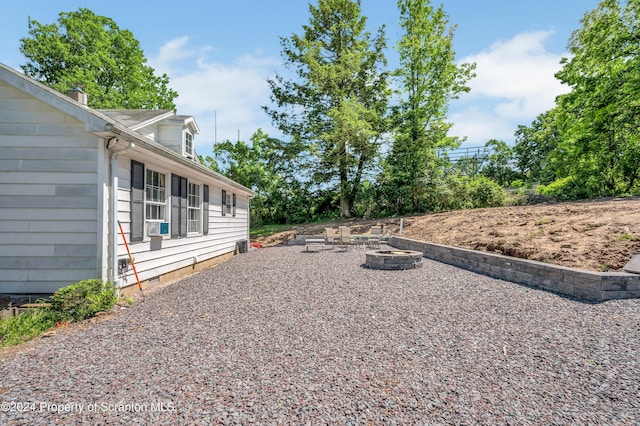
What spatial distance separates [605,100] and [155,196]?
18.4 meters

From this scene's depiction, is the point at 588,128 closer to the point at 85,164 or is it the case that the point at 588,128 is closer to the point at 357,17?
the point at 357,17

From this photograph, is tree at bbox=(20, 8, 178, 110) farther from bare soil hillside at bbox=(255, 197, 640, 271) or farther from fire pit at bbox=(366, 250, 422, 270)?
bare soil hillside at bbox=(255, 197, 640, 271)

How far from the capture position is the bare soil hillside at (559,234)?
19.0ft

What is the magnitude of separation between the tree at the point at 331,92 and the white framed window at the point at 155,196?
13242 mm

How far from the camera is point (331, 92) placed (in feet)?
65.0

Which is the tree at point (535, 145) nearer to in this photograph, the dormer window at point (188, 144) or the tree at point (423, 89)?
the tree at point (423, 89)

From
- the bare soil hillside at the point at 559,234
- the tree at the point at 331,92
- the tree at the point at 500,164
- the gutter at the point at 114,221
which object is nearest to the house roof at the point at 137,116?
the gutter at the point at 114,221

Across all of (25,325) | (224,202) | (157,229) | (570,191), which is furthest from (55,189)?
(570,191)

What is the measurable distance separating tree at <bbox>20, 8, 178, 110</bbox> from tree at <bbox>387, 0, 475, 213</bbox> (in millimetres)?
18435

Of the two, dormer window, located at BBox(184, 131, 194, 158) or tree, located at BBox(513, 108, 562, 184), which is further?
tree, located at BBox(513, 108, 562, 184)

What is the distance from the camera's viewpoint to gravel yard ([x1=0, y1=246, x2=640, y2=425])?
218 cm

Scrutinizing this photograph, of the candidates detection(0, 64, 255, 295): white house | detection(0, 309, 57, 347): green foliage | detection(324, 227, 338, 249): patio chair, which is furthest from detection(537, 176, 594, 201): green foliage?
detection(0, 309, 57, 347): green foliage

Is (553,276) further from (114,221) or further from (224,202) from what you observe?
(224,202)

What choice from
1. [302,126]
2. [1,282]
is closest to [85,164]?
[1,282]
